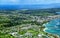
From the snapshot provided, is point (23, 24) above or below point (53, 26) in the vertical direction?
above

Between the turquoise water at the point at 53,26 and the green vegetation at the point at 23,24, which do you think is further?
the turquoise water at the point at 53,26

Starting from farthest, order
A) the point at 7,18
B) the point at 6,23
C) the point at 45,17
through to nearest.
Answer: the point at 45,17 → the point at 7,18 → the point at 6,23

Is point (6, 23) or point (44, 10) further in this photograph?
point (44, 10)

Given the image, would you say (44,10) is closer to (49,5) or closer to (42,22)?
(49,5)

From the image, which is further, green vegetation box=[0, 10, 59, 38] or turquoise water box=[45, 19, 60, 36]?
turquoise water box=[45, 19, 60, 36]

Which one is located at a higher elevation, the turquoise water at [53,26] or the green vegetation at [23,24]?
the green vegetation at [23,24]

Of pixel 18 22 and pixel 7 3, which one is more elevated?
pixel 7 3

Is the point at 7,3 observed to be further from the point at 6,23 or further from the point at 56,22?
the point at 56,22

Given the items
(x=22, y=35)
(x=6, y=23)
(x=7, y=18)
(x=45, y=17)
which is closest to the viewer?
(x=22, y=35)

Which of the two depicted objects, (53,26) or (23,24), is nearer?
(23,24)

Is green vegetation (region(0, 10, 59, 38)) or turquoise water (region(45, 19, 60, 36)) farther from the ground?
green vegetation (region(0, 10, 59, 38))

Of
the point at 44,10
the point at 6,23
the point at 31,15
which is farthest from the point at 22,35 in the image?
the point at 44,10
